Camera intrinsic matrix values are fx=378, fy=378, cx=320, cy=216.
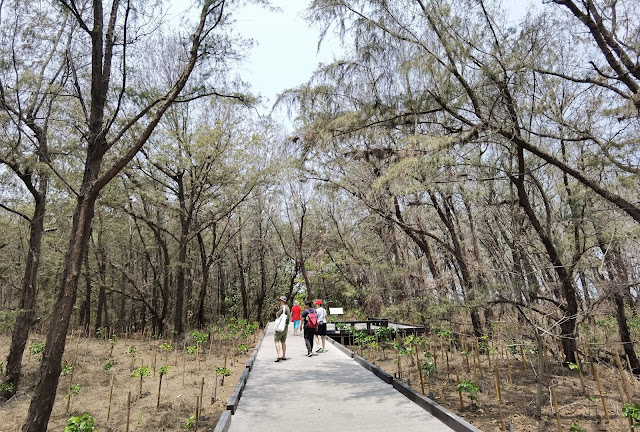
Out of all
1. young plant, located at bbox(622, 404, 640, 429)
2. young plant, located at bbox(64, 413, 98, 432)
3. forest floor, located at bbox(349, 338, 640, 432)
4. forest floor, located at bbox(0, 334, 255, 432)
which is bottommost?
forest floor, located at bbox(349, 338, 640, 432)

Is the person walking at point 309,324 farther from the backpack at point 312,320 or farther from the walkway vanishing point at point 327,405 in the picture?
the walkway vanishing point at point 327,405

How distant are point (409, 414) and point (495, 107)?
15.7ft

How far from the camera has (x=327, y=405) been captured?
532 centimetres

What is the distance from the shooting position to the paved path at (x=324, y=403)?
4.45m

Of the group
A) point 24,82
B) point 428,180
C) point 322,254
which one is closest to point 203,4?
point 24,82

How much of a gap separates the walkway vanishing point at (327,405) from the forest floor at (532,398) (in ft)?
2.13

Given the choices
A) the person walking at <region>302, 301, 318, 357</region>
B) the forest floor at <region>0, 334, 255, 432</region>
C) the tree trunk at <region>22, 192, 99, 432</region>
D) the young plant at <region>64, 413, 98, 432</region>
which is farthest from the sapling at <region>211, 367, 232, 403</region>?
the person walking at <region>302, 301, 318, 357</region>

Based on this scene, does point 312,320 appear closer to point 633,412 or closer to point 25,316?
point 25,316

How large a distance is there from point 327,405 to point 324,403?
12 cm

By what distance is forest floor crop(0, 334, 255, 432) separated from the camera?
537cm

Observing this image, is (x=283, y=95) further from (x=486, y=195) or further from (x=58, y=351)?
(x=58, y=351)

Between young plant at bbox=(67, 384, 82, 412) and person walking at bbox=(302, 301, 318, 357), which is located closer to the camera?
young plant at bbox=(67, 384, 82, 412)

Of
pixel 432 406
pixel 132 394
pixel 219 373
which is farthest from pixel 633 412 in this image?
pixel 132 394

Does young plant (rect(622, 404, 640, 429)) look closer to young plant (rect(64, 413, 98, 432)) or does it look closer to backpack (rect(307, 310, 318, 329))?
young plant (rect(64, 413, 98, 432))
